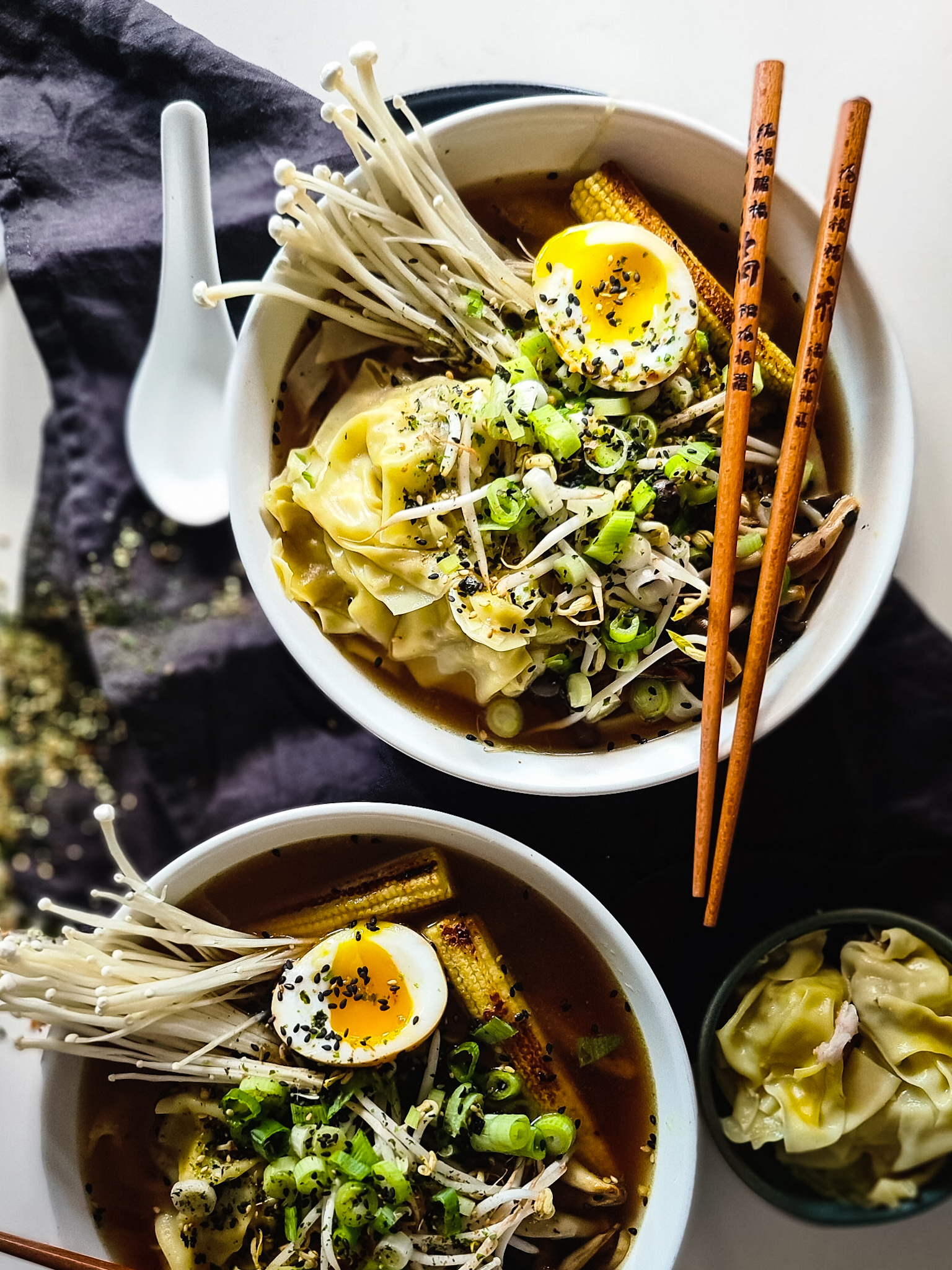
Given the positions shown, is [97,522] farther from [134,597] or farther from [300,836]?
[300,836]

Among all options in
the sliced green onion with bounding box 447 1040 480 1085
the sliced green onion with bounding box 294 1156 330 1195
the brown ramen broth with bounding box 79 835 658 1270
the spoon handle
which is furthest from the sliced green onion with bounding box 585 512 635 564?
the sliced green onion with bounding box 294 1156 330 1195

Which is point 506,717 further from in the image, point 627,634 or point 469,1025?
point 469,1025

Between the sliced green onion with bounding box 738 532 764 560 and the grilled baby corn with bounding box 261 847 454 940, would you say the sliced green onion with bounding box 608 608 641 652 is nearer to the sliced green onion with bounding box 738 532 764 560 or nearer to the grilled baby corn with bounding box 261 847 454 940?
the sliced green onion with bounding box 738 532 764 560

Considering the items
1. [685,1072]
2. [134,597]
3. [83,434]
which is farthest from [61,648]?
[685,1072]

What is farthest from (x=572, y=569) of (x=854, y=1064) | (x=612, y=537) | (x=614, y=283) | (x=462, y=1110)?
(x=854, y=1064)

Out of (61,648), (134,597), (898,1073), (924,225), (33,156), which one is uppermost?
(924,225)

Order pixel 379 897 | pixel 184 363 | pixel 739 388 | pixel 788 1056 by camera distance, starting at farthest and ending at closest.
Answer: pixel 184 363
pixel 788 1056
pixel 379 897
pixel 739 388
